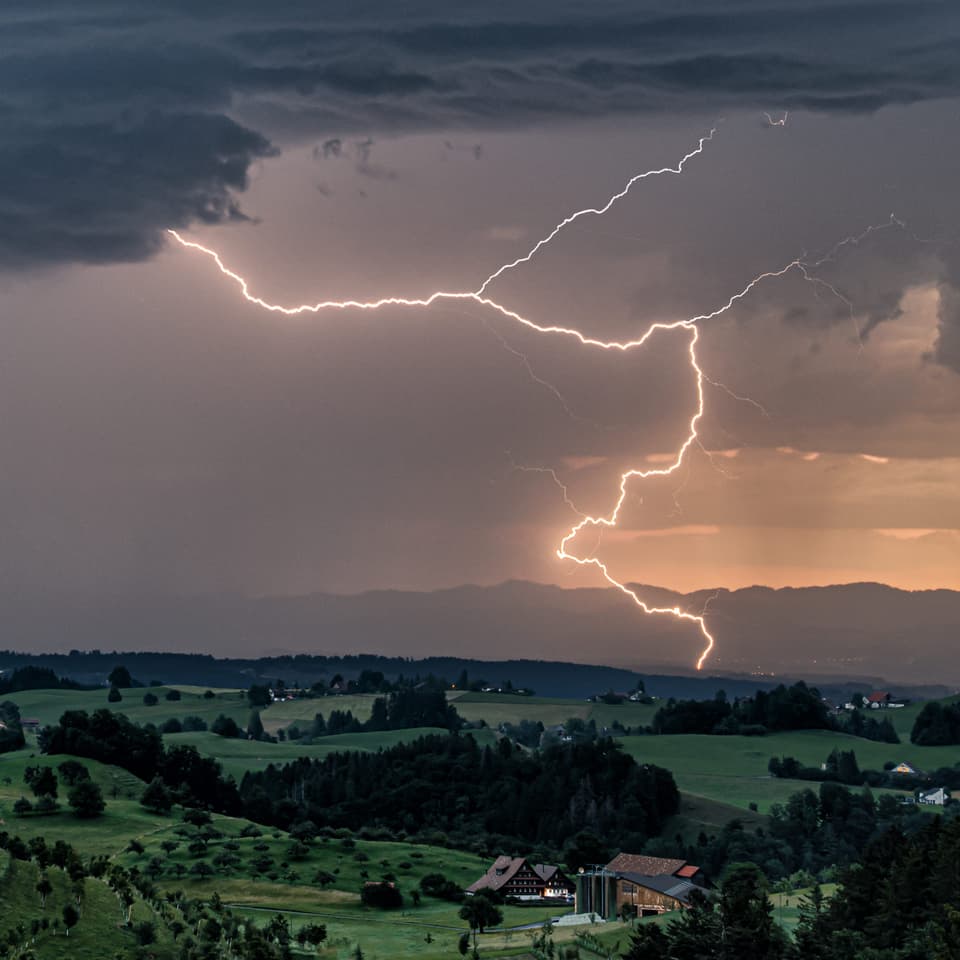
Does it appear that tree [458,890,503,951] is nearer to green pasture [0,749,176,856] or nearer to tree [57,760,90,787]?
green pasture [0,749,176,856]

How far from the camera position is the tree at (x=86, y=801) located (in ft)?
519

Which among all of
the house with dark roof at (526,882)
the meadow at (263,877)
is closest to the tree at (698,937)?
the meadow at (263,877)

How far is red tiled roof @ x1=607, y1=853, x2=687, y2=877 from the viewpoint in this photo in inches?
5512

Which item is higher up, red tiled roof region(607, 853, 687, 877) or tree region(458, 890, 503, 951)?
red tiled roof region(607, 853, 687, 877)

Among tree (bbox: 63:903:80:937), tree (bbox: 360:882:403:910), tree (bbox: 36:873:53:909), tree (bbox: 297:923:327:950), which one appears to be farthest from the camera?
tree (bbox: 360:882:403:910)

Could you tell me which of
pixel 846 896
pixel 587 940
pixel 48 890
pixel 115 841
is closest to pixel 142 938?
pixel 48 890

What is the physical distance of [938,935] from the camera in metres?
84.5

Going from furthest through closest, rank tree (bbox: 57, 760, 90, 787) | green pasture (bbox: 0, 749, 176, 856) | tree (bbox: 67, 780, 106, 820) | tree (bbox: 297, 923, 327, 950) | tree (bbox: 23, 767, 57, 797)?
tree (bbox: 57, 760, 90, 787) < tree (bbox: 23, 767, 57, 797) < tree (bbox: 67, 780, 106, 820) < green pasture (bbox: 0, 749, 176, 856) < tree (bbox: 297, 923, 327, 950)

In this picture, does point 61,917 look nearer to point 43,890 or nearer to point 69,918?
point 69,918

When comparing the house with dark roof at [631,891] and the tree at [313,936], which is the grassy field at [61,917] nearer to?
the tree at [313,936]

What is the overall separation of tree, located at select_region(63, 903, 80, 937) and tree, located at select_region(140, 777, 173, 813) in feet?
245

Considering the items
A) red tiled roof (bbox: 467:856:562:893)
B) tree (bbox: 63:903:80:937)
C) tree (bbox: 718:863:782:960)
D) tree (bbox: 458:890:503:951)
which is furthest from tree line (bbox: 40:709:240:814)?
tree (bbox: 718:863:782:960)

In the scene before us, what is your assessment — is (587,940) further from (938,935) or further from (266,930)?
(938,935)

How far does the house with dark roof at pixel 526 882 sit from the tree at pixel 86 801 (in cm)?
3849
